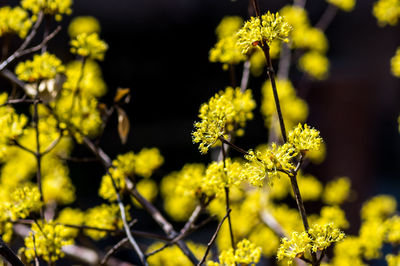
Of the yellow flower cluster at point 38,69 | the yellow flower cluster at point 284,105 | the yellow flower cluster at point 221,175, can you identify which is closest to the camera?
the yellow flower cluster at point 221,175

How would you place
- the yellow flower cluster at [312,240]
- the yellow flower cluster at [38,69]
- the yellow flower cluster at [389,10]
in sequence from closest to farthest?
the yellow flower cluster at [312,240] < the yellow flower cluster at [38,69] < the yellow flower cluster at [389,10]

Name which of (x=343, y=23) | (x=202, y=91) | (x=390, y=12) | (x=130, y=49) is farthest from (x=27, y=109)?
(x=343, y=23)

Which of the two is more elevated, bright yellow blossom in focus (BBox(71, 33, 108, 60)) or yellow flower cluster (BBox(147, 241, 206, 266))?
bright yellow blossom in focus (BBox(71, 33, 108, 60))

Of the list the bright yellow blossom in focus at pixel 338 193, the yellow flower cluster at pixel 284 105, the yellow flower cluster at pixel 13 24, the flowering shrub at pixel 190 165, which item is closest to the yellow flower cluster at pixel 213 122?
the flowering shrub at pixel 190 165

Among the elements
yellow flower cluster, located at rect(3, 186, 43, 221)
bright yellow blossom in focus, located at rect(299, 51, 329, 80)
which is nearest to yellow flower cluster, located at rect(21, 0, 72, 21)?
yellow flower cluster, located at rect(3, 186, 43, 221)

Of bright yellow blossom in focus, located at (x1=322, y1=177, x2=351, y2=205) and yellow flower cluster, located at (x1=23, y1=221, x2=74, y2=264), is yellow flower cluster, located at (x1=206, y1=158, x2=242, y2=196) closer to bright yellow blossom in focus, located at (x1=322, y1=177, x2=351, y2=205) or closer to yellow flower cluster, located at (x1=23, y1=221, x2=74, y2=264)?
yellow flower cluster, located at (x1=23, y1=221, x2=74, y2=264)

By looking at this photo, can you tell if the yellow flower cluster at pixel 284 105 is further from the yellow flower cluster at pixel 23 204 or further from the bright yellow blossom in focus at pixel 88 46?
the yellow flower cluster at pixel 23 204

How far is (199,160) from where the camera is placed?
2588 mm

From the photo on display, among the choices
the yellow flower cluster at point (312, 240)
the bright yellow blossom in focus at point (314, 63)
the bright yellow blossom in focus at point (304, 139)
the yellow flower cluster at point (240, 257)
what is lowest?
the yellow flower cluster at point (240, 257)

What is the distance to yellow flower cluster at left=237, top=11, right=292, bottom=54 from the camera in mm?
530

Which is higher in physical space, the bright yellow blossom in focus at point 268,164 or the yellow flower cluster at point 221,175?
the yellow flower cluster at point 221,175

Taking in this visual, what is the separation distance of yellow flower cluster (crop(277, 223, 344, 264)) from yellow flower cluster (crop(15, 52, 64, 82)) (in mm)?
567

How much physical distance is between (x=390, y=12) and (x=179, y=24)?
158cm

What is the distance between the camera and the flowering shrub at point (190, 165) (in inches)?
21.3
